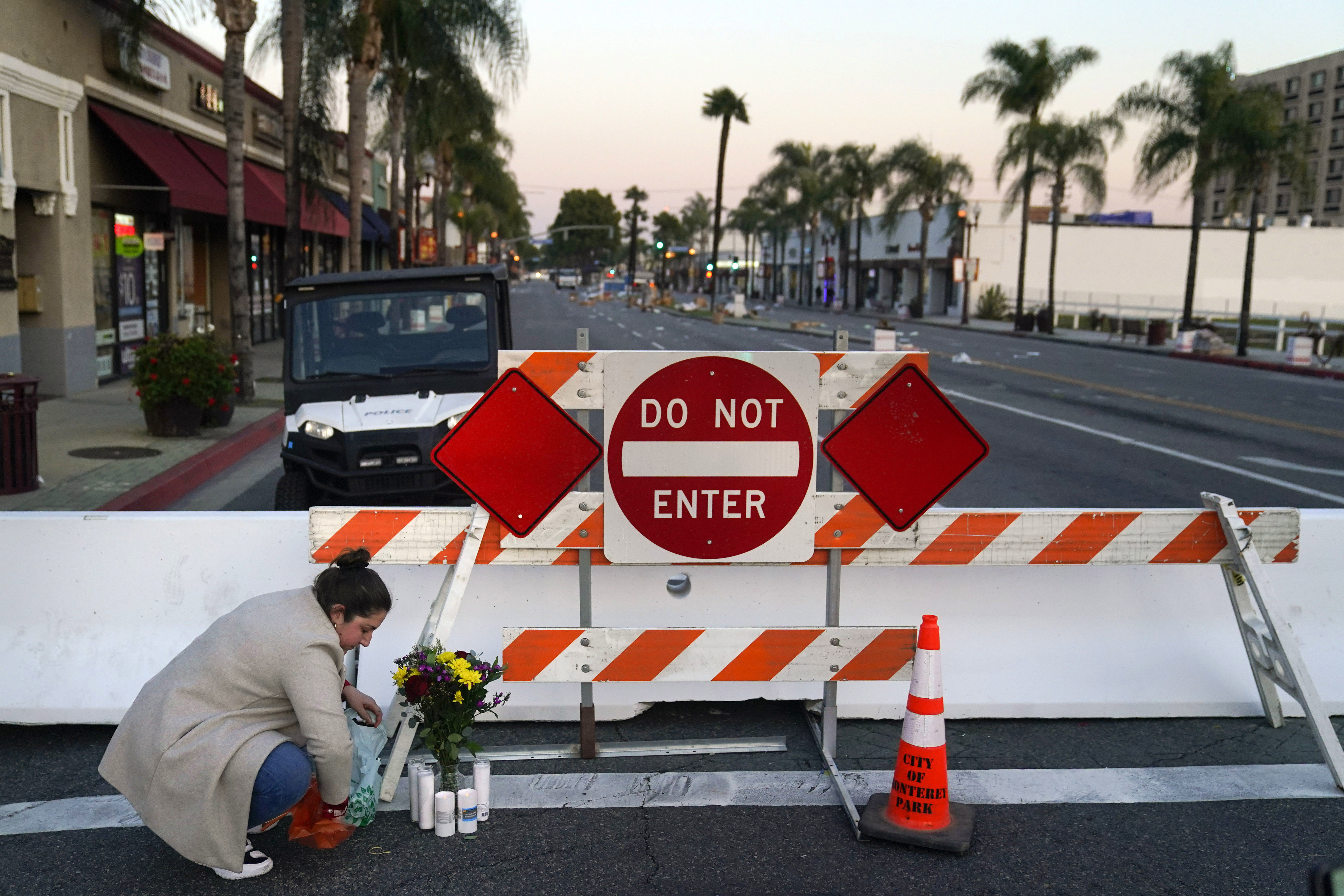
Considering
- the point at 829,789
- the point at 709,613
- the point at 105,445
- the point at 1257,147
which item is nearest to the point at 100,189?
the point at 105,445

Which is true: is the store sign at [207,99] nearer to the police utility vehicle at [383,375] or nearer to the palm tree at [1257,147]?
the police utility vehicle at [383,375]

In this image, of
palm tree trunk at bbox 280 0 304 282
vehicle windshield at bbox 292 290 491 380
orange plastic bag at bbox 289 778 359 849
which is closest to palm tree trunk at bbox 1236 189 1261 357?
palm tree trunk at bbox 280 0 304 282

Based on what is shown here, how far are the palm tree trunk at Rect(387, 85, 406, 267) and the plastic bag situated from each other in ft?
104

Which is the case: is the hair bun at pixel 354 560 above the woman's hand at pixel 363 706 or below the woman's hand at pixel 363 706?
above

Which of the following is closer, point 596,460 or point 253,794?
point 253,794

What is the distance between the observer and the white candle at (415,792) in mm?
4117

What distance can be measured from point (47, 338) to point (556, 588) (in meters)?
15.3

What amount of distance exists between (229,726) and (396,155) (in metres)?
35.5

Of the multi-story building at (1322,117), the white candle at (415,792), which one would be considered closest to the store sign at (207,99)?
the white candle at (415,792)

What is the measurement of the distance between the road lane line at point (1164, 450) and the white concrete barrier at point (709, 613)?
675 cm

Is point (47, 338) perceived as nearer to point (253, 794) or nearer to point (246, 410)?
point (246, 410)

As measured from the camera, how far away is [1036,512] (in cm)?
475

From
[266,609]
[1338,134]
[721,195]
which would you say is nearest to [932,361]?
[266,609]

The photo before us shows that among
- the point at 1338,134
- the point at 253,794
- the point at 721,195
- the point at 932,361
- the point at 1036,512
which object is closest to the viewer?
the point at 253,794
